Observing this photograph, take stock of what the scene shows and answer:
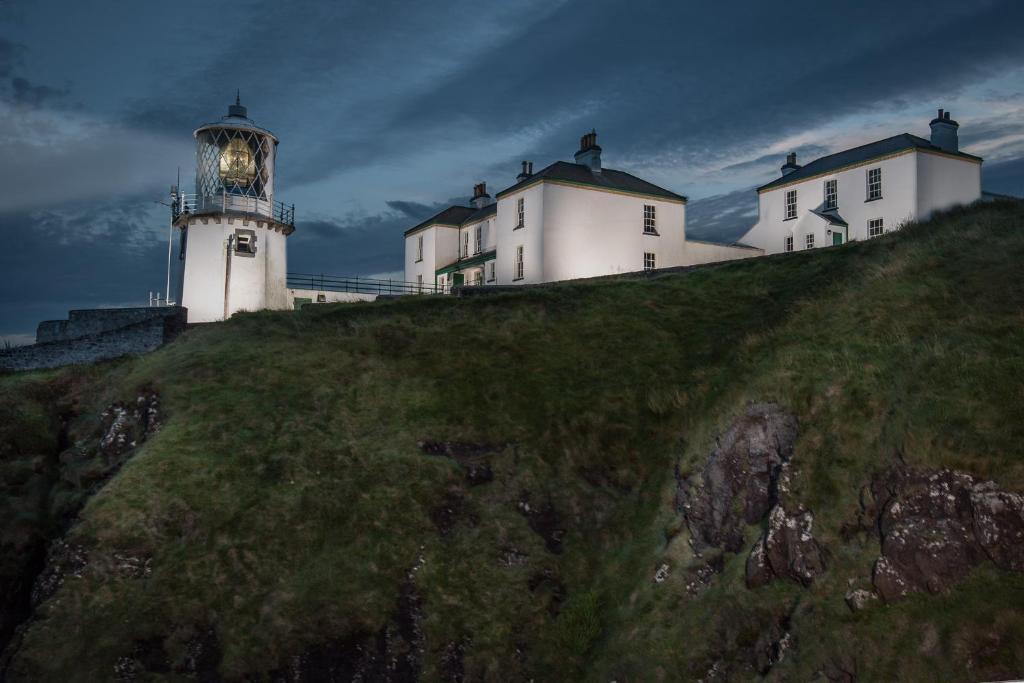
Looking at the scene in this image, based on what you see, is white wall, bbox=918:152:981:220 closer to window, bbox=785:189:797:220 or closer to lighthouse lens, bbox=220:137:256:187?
window, bbox=785:189:797:220

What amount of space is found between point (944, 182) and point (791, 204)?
7146 millimetres

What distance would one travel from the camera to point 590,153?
3803cm

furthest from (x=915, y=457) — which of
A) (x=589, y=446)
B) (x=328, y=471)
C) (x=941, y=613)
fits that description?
(x=328, y=471)

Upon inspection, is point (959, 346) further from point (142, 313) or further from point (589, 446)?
point (142, 313)

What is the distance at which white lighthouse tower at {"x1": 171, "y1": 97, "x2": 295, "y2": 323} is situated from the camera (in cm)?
3222

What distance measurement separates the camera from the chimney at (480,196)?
1865 inches

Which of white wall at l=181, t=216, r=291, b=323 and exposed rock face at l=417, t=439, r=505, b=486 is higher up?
white wall at l=181, t=216, r=291, b=323

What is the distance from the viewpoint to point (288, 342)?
22.6 m

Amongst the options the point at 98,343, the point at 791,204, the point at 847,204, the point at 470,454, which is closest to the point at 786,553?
the point at 470,454

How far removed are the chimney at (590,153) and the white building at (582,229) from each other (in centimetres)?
5

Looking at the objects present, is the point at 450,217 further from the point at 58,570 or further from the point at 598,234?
the point at 58,570

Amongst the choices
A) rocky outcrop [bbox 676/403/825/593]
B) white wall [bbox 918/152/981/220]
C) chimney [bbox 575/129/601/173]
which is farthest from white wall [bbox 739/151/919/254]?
rocky outcrop [bbox 676/403/825/593]

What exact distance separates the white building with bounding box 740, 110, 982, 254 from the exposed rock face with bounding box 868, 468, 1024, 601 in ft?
82.6

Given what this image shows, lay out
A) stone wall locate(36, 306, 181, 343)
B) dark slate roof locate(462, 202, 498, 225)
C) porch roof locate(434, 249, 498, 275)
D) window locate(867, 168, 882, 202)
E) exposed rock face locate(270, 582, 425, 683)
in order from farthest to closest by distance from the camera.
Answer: dark slate roof locate(462, 202, 498, 225) < porch roof locate(434, 249, 498, 275) < window locate(867, 168, 882, 202) < stone wall locate(36, 306, 181, 343) < exposed rock face locate(270, 582, 425, 683)
